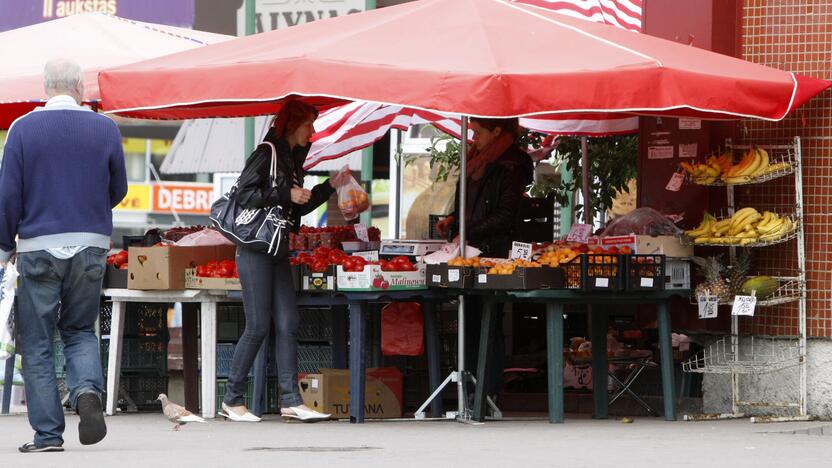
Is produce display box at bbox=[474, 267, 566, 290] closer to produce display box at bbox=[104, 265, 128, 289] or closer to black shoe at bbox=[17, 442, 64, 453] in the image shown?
produce display box at bbox=[104, 265, 128, 289]

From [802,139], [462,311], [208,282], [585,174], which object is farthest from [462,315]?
[585,174]

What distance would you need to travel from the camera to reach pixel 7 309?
11383 millimetres

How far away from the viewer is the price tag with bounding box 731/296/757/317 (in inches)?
404

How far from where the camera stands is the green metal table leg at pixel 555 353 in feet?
33.0

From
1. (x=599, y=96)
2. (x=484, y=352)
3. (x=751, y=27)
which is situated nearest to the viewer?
(x=599, y=96)

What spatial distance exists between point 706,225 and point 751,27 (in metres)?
1.49

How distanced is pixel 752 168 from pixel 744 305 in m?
0.91

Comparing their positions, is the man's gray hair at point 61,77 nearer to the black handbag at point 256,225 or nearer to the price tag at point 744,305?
the black handbag at point 256,225

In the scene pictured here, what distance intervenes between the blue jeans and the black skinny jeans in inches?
73.6

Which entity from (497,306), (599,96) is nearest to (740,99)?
(599,96)

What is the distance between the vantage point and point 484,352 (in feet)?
33.4

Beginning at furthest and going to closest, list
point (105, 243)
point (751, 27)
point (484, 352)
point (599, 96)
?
point (751, 27)
point (484, 352)
point (599, 96)
point (105, 243)

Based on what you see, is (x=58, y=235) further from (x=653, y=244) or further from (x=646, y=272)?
(x=653, y=244)

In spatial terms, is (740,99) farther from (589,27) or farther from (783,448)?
(783,448)
